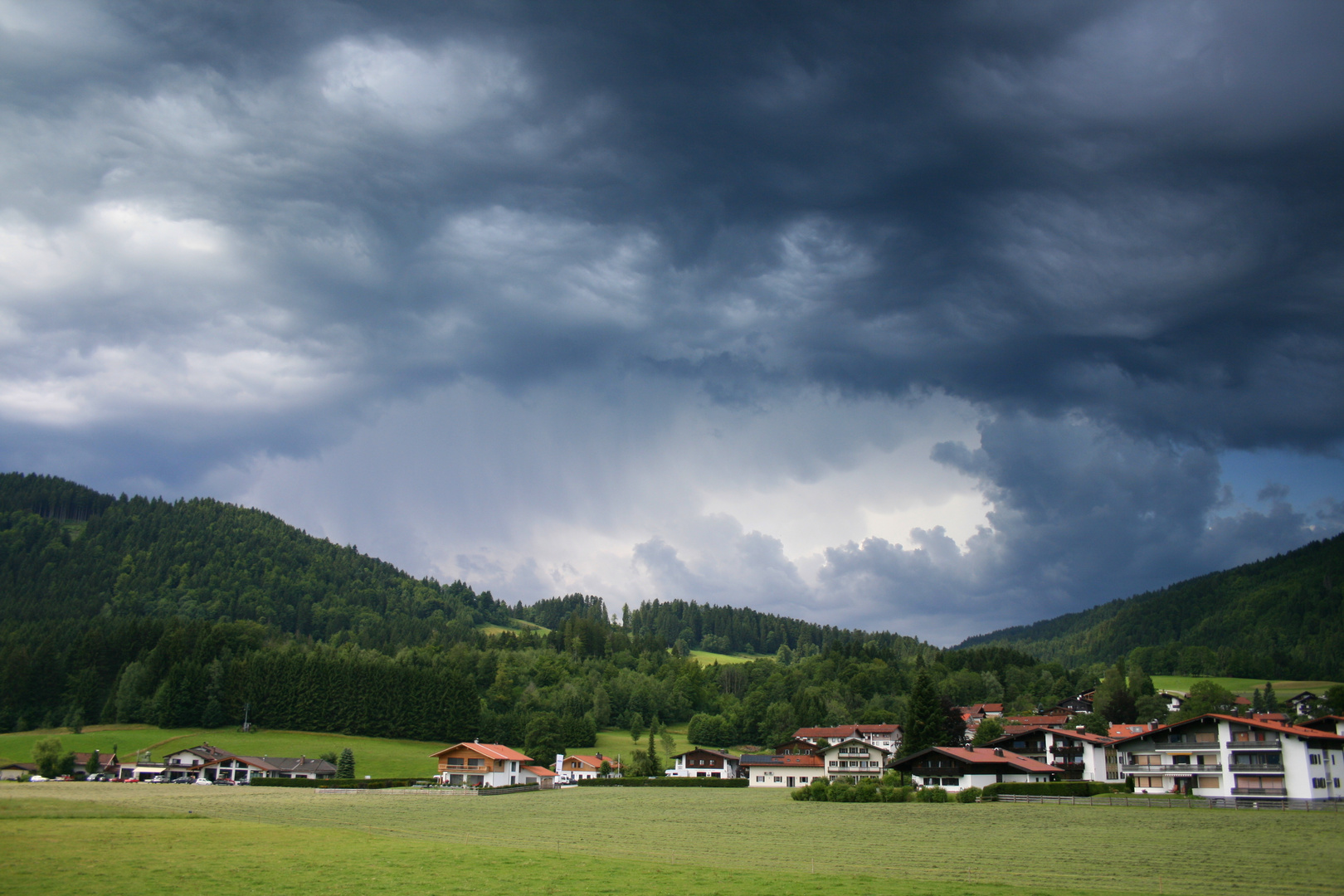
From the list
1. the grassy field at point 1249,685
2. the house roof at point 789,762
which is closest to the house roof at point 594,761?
the house roof at point 789,762

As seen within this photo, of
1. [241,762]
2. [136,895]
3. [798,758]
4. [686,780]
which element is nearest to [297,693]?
[241,762]

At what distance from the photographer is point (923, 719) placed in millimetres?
93000

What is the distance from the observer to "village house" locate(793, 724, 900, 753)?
12900 centimetres

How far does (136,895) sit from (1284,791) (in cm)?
8167

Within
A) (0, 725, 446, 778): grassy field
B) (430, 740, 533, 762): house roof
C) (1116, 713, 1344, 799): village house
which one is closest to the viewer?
(1116, 713, 1344, 799): village house

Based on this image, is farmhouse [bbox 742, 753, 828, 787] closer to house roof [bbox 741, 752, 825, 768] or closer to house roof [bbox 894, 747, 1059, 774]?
house roof [bbox 741, 752, 825, 768]

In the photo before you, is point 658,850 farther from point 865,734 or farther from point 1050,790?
point 865,734

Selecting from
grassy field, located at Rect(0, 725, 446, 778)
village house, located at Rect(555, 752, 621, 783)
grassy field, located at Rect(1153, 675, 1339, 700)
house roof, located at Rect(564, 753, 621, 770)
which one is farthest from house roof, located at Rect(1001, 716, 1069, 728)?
grassy field, located at Rect(0, 725, 446, 778)

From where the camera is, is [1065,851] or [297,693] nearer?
[1065,851]

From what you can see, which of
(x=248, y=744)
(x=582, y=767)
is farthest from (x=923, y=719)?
(x=248, y=744)

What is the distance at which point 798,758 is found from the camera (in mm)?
110875

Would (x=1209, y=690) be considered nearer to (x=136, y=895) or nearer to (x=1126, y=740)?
(x=1126, y=740)

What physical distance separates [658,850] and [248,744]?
107 meters

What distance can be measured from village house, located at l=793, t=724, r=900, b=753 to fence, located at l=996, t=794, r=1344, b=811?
207ft
